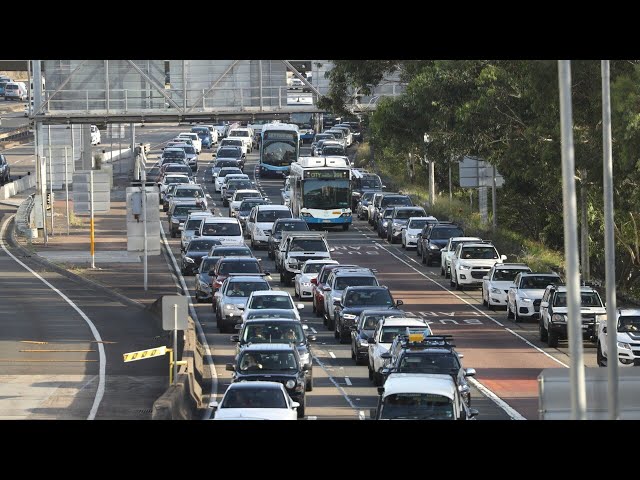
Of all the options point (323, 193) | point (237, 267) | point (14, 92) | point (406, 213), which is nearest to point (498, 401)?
point (237, 267)

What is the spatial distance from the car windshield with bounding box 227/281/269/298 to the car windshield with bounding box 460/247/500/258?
1050 centimetres

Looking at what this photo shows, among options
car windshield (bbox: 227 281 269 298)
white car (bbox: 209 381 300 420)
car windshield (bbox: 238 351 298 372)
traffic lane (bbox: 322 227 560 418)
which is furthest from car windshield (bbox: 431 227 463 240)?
white car (bbox: 209 381 300 420)

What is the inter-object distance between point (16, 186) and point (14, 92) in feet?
260

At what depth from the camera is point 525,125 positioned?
54.6 m

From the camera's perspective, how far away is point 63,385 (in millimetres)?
36062

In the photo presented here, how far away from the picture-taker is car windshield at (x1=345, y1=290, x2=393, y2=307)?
136ft

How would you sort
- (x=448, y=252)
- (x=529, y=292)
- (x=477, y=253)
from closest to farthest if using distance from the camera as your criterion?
(x=529, y=292)
(x=477, y=253)
(x=448, y=252)

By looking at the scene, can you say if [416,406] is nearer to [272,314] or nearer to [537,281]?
[272,314]

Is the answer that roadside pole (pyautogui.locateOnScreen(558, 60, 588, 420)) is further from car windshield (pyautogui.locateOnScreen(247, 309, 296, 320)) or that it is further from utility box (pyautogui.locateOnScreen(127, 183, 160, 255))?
utility box (pyautogui.locateOnScreen(127, 183, 160, 255))

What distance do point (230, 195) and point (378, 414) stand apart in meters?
54.6

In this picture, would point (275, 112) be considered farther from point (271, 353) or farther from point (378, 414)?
point (378, 414)
